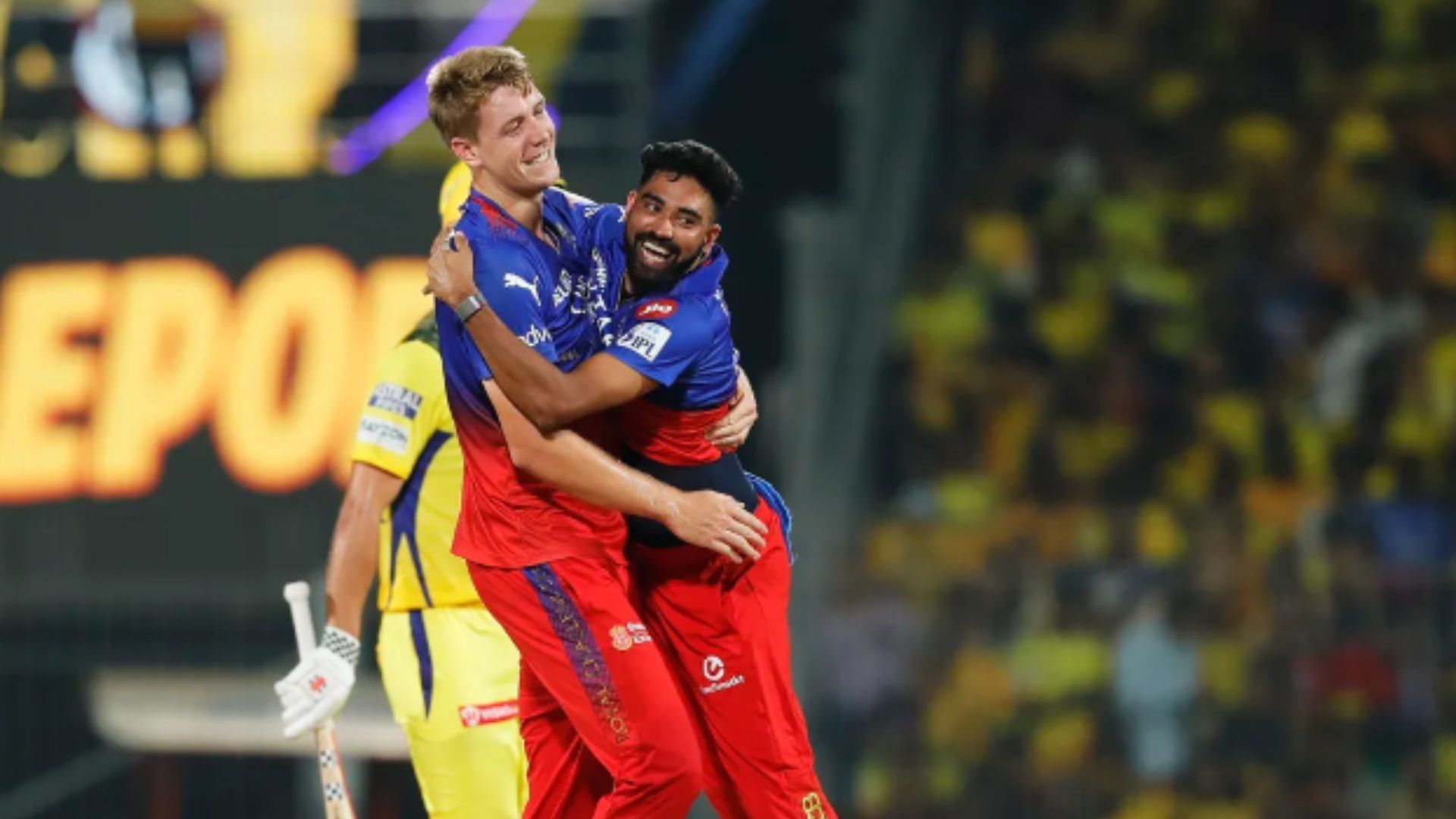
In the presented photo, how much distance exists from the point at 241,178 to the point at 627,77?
1771 mm

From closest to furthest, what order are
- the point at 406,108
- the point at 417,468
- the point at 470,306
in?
the point at 470,306, the point at 417,468, the point at 406,108

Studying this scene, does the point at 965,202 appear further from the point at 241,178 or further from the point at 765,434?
the point at 241,178

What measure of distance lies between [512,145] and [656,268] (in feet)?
1.33

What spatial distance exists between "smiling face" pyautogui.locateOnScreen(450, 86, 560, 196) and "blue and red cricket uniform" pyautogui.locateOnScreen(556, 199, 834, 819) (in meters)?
0.23

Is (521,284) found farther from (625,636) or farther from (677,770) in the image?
(677,770)

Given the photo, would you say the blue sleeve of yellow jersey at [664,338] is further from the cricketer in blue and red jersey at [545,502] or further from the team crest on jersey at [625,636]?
the team crest on jersey at [625,636]

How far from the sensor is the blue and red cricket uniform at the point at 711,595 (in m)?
5.16

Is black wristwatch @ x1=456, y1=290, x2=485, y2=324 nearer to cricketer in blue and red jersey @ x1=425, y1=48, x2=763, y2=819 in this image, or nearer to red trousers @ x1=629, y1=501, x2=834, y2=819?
cricketer in blue and red jersey @ x1=425, y1=48, x2=763, y2=819

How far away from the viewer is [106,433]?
34.2 ft

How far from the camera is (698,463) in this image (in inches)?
205

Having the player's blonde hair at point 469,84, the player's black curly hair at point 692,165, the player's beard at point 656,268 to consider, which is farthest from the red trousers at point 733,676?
the player's blonde hair at point 469,84

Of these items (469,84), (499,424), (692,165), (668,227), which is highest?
(469,84)

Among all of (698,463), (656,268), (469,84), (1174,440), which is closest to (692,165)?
(656,268)

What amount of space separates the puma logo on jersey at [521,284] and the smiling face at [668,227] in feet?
0.89
